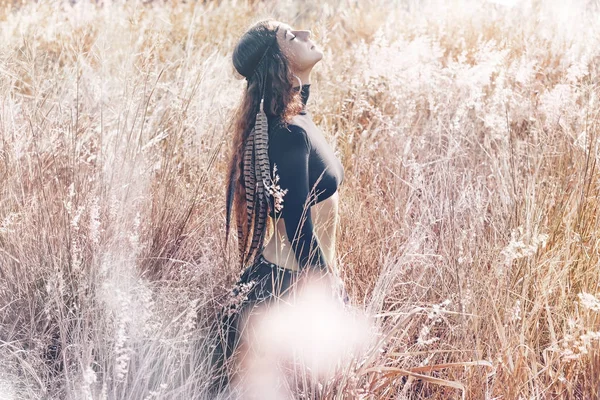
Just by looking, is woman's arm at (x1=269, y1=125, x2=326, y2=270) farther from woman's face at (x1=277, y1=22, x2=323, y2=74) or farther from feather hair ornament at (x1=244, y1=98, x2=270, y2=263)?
woman's face at (x1=277, y1=22, x2=323, y2=74)

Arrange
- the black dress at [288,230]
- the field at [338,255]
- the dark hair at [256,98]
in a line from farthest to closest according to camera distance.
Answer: the dark hair at [256,98]
the black dress at [288,230]
the field at [338,255]

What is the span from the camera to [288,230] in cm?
218

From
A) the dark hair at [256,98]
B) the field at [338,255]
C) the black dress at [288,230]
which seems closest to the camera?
the field at [338,255]

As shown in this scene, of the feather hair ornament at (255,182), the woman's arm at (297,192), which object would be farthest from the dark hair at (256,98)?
the woman's arm at (297,192)

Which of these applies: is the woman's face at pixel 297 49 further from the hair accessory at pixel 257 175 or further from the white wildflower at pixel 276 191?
the white wildflower at pixel 276 191

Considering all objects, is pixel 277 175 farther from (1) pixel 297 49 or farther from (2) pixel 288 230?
(1) pixel 297 49

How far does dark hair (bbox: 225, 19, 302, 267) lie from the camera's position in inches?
91.4

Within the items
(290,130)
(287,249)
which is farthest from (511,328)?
(290,130)

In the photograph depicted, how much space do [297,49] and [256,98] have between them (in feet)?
0.73

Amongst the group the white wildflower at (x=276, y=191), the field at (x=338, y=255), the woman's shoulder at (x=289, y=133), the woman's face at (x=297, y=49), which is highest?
the woman's face at (x=297, y=49)

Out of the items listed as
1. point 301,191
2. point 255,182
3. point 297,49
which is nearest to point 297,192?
point 301,191

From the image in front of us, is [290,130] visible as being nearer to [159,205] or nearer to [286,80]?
[286,80]

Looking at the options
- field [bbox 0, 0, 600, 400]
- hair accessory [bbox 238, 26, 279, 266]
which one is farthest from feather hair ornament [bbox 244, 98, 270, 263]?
field [bbox 0, 0, 600, 400]

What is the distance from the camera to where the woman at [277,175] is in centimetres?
217
